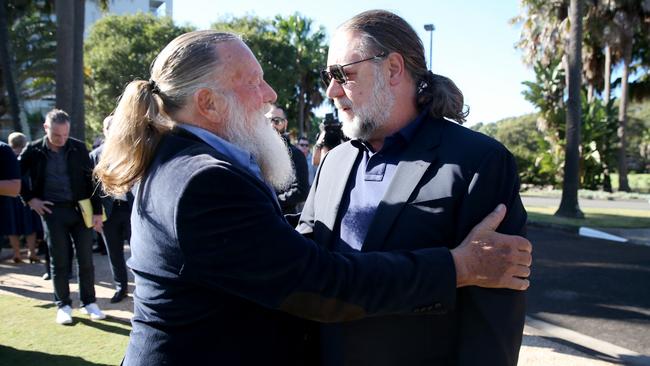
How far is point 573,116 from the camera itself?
1416 centimetres

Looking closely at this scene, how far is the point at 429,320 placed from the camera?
5.68ft

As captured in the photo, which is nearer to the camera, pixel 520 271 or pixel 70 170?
pixel 520 271

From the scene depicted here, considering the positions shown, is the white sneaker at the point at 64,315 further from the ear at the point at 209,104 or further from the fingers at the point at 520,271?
the fingers at the point at 520,271

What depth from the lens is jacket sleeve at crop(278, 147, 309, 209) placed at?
17.0 ft

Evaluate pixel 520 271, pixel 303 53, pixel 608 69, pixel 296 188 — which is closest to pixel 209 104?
pixel 520 271

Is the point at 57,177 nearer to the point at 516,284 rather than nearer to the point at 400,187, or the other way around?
the point at 400,187

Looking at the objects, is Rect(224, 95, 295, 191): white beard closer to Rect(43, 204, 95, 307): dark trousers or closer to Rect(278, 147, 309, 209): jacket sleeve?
Rect(278, 147, 309, 209): jacket sleeve

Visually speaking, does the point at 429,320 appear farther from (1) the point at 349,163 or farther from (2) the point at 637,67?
(2) the point at 637,67

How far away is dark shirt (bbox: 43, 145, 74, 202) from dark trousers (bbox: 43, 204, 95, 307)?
111 millimetres

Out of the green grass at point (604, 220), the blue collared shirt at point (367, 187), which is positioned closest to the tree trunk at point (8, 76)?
the green grass at point (604, 220)

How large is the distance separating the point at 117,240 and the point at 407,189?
16.8 ft

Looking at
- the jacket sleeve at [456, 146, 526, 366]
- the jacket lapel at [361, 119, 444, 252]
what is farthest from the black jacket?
the jacket sleeve at [456, 146, 526, 366]

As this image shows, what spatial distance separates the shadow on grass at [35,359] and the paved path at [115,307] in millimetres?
1009

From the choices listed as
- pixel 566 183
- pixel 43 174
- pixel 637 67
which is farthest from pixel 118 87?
pixel 637 67
